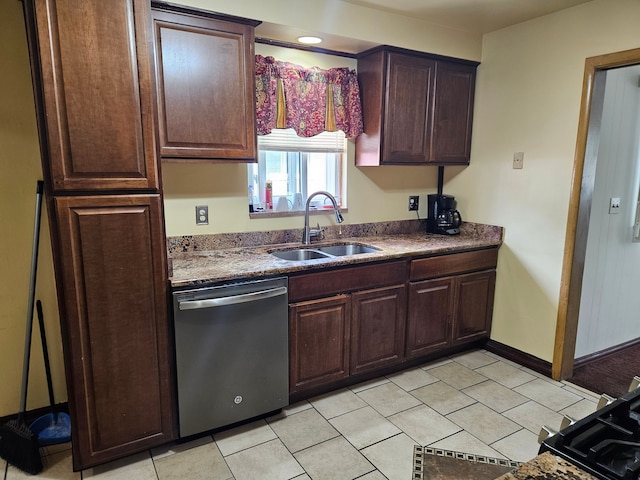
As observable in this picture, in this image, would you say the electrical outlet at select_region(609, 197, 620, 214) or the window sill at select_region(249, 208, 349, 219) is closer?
the window sill at select_region(249, 208, 349, 219)

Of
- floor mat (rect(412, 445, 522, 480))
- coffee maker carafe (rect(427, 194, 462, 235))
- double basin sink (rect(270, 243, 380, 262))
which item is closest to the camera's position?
floor mat (rect(412, 445, 522, 480))

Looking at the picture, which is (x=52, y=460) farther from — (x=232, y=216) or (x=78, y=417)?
(x=232, y=216)

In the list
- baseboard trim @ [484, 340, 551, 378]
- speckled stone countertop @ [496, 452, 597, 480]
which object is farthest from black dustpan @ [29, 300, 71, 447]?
baseboard trim @ [484, 340, 551, 378]

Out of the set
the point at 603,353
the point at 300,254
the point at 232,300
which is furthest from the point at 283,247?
the point at 603,353

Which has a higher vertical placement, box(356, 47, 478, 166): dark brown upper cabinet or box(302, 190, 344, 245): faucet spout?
box(356, 47, 478, 166): dark brown upper cabinet

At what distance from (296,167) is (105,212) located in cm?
144

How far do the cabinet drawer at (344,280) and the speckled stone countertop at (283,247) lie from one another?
0.18 ft

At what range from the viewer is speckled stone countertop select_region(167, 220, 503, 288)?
85.4 inches

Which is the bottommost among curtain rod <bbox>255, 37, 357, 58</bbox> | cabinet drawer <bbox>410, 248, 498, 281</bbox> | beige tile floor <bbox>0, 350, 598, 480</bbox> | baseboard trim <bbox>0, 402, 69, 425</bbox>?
beige tile floor <bbox>0, 350, 598, 480</bbox>

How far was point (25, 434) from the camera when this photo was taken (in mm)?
1955

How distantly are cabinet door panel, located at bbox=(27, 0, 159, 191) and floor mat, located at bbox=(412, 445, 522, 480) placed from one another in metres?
1.82

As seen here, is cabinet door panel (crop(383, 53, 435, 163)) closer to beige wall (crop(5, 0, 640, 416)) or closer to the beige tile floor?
beige wall (crop(5, 0, 640, 416))

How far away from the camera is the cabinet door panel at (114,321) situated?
1.77m

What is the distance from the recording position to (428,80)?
9.69 feet
